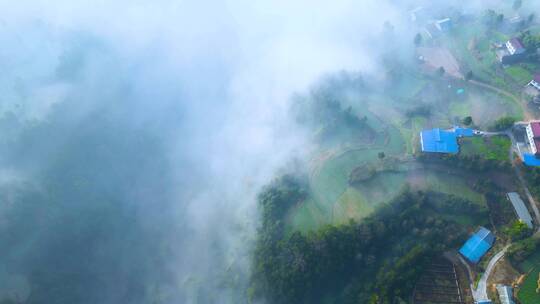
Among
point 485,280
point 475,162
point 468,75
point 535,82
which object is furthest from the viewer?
point 468,75

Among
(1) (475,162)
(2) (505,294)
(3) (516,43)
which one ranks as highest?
(3) (516,43)

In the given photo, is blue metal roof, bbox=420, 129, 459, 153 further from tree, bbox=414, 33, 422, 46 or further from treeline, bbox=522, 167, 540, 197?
tree, bbox=414, 33, 422, 46

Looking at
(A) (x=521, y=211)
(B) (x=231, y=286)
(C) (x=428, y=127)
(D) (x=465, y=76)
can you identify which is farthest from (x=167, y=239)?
(D) (x=465, y=76)

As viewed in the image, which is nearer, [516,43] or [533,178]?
[533,178]

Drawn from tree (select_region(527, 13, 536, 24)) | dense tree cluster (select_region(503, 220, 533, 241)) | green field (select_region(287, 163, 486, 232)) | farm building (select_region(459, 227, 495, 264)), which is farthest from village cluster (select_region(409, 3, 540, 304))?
green field (select_region(287, 163, 486, 232))

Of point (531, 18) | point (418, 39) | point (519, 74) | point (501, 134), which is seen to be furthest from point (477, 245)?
point (531, 18)

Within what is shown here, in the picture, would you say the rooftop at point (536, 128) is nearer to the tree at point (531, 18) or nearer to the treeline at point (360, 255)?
the treeline at point (360, 255)

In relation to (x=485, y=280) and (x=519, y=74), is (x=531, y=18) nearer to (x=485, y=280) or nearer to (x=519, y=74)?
(x=519, y=74)
